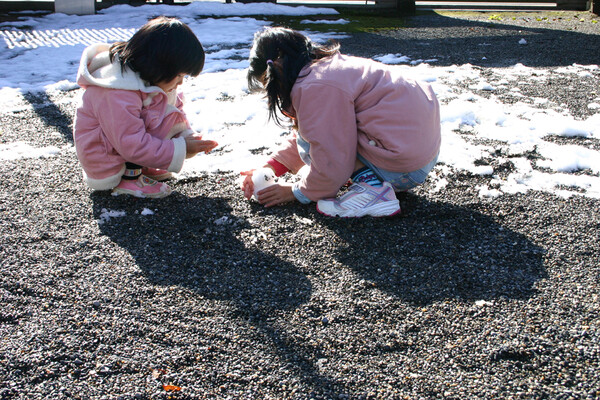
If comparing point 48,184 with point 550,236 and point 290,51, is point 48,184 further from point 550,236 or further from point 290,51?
point 550,236

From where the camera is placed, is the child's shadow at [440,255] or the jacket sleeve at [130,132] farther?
the jacket sleeve at [130,132]

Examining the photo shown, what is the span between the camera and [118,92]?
2.56m

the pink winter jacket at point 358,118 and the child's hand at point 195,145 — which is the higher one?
the pink winter jacket at point 358,118

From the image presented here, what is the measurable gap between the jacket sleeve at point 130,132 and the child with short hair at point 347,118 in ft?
1.91

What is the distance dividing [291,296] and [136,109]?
1.27 meters

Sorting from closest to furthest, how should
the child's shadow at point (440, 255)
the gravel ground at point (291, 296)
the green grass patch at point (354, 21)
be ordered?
1. the gravel ground at point (291, 296)
2. the child's shadow at point (440, 255)
3. the green grass patch at point (354, 21)

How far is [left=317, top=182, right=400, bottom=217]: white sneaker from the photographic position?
2.52 metres

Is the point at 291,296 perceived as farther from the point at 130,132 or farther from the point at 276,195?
the point at 130,132

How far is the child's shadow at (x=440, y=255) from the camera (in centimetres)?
201

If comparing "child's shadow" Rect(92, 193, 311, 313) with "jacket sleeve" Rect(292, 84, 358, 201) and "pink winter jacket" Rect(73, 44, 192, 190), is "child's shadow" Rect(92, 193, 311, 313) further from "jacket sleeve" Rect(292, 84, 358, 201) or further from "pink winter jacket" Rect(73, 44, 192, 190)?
"jacket sleeve" Rect(292, 84, 358, 201)

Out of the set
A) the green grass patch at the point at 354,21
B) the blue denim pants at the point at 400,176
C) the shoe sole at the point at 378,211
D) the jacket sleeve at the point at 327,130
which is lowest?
the shoe sole at the point at 378,211

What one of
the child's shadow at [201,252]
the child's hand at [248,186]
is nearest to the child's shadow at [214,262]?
the child's shadow at [201,252]

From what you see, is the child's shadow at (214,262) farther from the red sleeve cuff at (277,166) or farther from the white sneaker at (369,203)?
the white sneaker at (369,203)

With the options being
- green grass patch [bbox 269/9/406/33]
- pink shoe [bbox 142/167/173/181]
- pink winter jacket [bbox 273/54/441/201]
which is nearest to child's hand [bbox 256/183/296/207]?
pink winter jacket [bbox 273/54/441/201]
